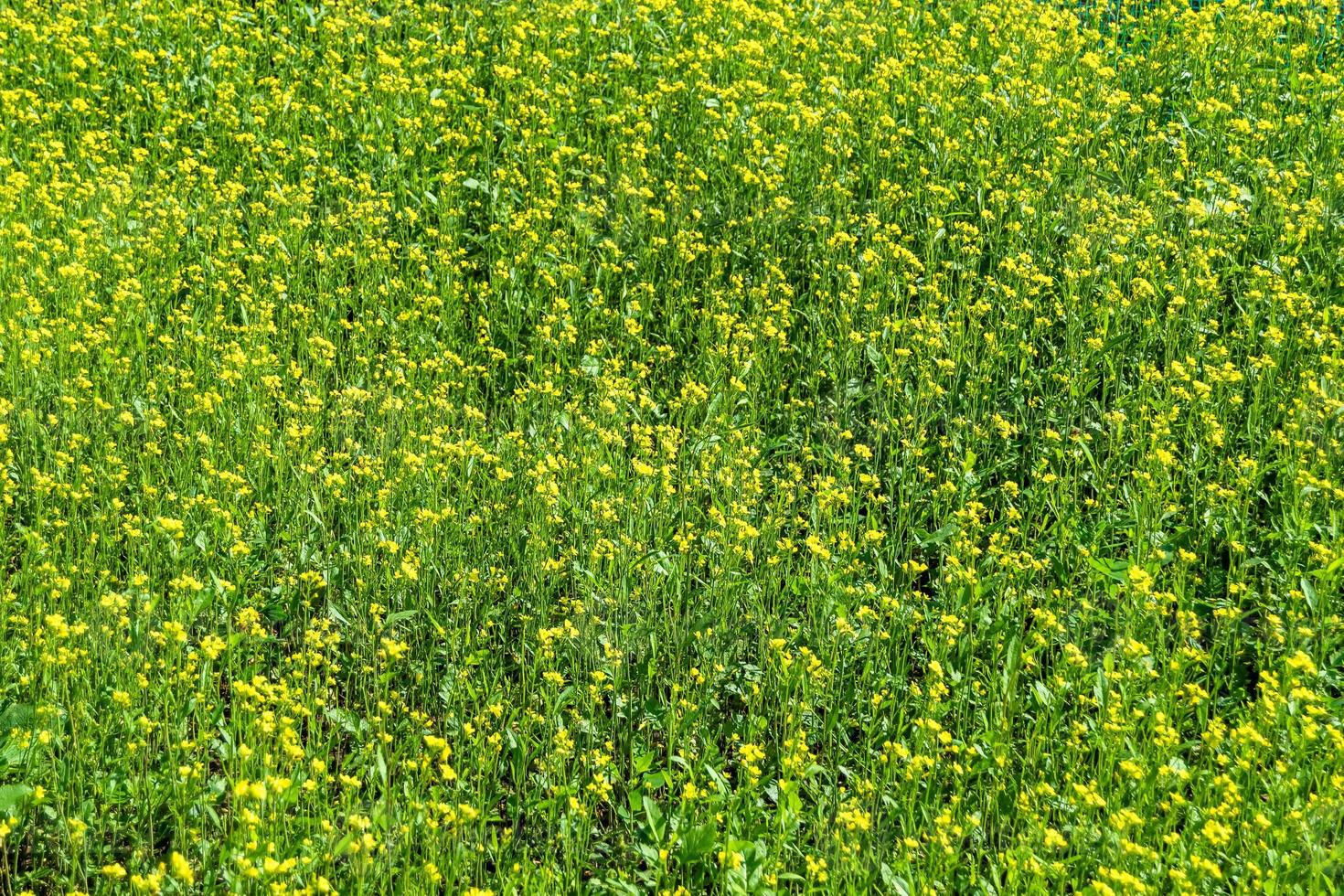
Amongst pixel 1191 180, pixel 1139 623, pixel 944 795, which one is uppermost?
pixel 1191 180

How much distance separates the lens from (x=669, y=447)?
4.89 meters

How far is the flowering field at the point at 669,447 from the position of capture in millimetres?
3715

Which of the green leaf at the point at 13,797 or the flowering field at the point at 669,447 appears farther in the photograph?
the flowering field at the point at 669,447

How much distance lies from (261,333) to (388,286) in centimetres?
66

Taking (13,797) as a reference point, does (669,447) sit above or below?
above

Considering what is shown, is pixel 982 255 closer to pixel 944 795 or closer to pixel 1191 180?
pixel 1191 180

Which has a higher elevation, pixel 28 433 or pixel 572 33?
pixel 572 33

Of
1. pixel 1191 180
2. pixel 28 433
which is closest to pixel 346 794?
pixel 28 433

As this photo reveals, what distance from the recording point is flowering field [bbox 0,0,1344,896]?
12.2 feet

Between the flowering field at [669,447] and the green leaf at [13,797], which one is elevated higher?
the flowering field at [669,447]

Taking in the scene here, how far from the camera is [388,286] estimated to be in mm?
6094

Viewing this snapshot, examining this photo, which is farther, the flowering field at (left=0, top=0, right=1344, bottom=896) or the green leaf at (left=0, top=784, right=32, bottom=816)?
the flowering field at (left=0, top=0, right=1344, bottom=896)

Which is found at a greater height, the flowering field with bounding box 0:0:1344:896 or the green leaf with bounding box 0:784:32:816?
the flowering field with bounding box 0:0:1344:896

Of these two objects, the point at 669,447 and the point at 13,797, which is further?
the point at 669,447
